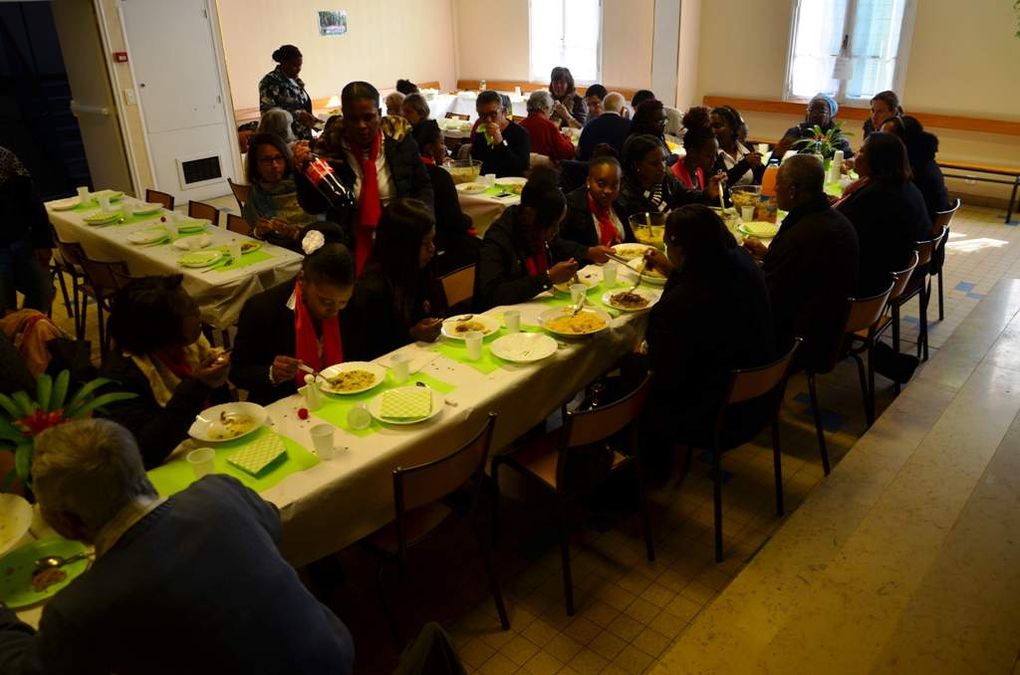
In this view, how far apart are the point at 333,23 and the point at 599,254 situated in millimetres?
8656

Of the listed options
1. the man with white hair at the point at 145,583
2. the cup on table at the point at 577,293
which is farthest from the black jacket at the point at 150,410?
the cup on table at the point at 577,293

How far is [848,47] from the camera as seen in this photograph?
9.37 meters

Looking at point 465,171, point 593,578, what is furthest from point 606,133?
point 593,578

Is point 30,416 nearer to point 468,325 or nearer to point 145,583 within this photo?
point 145,583

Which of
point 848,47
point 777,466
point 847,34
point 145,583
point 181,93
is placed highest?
point 847,34

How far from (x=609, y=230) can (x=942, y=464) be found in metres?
2.15

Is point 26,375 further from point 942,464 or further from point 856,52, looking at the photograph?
point 856,52

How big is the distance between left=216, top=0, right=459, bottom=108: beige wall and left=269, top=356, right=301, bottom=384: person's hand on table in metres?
8.06

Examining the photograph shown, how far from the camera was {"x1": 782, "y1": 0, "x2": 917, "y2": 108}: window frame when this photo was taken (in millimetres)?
8789

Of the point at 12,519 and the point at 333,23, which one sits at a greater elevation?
the point at 333,23

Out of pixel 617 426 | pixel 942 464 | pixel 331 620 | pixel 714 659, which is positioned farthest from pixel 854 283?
pixel 331 620

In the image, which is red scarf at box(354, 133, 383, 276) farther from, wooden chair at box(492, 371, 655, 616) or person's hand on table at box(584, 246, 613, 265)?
wooden chair at box(492, 371, 655, 616)

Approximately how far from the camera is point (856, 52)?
9.34 meters

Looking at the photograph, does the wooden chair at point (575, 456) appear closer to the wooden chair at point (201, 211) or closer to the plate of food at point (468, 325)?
the plate of food at point (468, 325)
